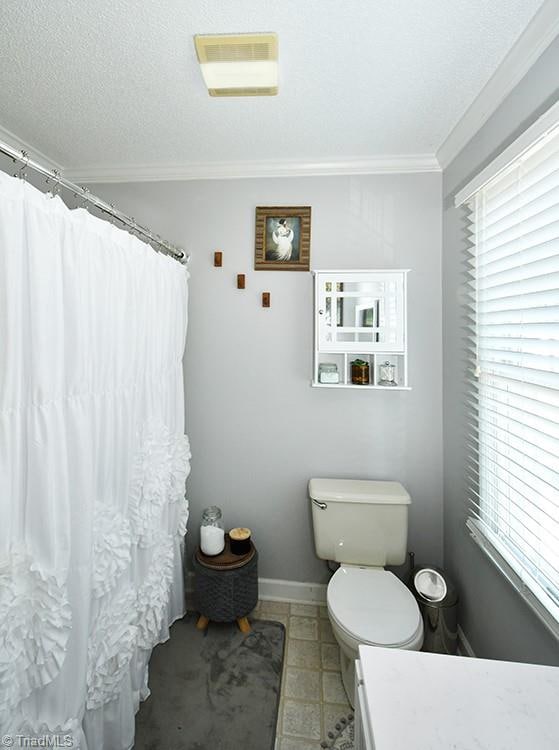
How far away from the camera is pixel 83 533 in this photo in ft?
3.45

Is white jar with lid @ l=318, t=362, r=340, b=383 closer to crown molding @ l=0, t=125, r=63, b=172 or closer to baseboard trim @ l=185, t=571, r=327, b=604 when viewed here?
baseboard trim @ l=185, t=571, r=327, b=604

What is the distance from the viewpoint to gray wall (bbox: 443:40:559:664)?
43.9 inches

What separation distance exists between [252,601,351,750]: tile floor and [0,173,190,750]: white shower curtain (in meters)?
0.60

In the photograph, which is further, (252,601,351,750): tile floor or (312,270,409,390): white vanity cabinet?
(312,270,409,390): white vanity cabinet

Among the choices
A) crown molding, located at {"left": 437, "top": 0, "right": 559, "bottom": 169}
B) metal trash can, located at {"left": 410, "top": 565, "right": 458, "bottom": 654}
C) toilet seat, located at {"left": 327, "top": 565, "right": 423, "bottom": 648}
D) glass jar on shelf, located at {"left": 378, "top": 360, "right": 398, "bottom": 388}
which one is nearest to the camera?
crown molding, located at {"left": 437, "top": 0, "right": 559, "bottom": 169}

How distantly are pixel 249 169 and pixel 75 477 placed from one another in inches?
67.5

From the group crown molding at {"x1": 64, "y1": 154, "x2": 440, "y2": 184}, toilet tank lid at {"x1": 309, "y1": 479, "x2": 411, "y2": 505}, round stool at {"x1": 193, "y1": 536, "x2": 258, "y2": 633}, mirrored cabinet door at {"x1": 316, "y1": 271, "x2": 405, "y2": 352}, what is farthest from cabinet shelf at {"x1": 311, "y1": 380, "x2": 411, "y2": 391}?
crown molding at {"x1": 64, "y1": 154, "x2": 440, "y2": 184}

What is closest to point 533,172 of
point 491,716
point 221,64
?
point 221,64

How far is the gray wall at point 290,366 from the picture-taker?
1.88m

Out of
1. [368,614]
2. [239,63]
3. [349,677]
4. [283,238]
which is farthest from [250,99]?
[349,677]

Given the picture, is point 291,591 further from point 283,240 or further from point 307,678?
point 283,240

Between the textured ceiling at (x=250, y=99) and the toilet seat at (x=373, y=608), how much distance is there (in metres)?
2.02

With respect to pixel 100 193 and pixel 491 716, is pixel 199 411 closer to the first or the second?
pixel 100 193

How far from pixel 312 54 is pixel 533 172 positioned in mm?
822
